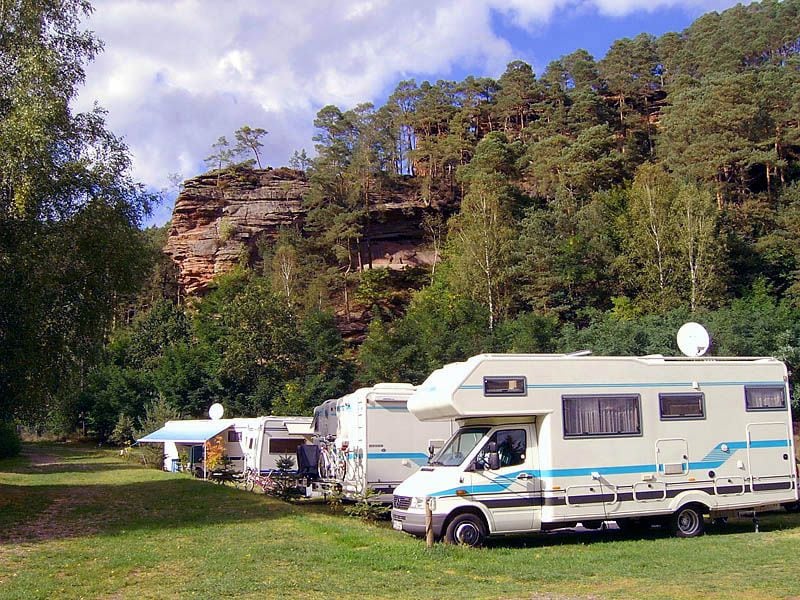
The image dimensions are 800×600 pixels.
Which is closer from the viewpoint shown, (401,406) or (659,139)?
(401,406)

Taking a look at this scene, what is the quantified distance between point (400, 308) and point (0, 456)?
1218 inches

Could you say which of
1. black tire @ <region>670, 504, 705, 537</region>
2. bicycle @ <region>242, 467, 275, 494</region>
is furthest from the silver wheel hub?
bicycle @ <region>242, 467, 275, 494</region>

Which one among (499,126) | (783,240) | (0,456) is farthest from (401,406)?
(499,126)

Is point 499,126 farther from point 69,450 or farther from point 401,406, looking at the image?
point 401,406

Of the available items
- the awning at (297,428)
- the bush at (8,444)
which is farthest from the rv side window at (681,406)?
the bush at (8,444)

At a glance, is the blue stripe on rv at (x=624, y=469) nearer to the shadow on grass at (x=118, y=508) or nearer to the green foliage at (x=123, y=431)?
the shadow on grass at (x=118, y=508)

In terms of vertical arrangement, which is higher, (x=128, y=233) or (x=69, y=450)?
(x=128, y=233)

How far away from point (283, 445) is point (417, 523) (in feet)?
44.5

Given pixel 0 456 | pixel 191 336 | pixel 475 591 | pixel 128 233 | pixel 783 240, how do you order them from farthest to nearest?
pixel 191 336 → pixel 783 240 → pixel 0 456 → pixel 128 233 → pixel 475 591

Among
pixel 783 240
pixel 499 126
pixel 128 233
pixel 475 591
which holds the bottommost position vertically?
pixel 475 591

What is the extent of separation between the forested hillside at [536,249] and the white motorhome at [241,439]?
5.15 meters

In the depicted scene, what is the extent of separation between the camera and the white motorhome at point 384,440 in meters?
18.1

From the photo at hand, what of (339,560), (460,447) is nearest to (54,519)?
(339,560)

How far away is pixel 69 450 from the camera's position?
167ft
